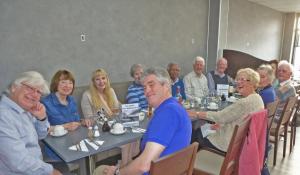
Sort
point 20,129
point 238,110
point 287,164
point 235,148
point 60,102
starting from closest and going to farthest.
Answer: point 20,129, point 235,148, point 238,110, point 60,102, point 287,164

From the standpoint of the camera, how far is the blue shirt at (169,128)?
1179mm

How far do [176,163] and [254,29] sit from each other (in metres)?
6.42

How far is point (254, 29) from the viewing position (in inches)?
257

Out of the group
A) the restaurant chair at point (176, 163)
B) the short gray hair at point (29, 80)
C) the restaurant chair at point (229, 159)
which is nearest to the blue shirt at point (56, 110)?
the short gray hair at point (29, 80)

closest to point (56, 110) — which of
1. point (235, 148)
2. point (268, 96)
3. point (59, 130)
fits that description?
point (59, 130)

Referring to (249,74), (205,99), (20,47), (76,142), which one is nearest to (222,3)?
(205,99)

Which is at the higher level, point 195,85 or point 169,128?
point 169,128

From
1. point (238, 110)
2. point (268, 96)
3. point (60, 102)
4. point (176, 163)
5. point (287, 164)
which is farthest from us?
point (287, 164)

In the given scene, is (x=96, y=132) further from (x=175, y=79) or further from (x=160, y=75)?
(x=175, y=79)

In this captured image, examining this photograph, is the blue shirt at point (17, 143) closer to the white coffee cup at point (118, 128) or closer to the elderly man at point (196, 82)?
the white coffee cup at point (118, 128)

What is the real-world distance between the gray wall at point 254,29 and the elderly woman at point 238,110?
3.61 meters

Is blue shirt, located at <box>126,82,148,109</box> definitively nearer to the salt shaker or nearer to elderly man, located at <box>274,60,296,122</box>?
the salt shaker

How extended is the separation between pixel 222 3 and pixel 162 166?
4.44 metres

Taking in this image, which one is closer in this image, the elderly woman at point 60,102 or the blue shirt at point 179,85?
the elderly woman at point 60,102
